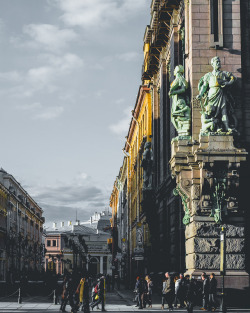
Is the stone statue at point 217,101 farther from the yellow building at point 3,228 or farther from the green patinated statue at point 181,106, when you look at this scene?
the yellow building at point 3,228

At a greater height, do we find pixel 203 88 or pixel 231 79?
pixel 231 79

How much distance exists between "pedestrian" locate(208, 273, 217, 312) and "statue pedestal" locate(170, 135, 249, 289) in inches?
25.4

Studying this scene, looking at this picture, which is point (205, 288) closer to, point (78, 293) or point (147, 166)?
point (78, 293)

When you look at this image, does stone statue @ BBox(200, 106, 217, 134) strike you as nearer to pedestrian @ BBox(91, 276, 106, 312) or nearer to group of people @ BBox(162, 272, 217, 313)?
group of people @ BBox(162, 272, 217, 313)

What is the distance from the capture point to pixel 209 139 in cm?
2541

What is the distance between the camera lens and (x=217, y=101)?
84.4ft

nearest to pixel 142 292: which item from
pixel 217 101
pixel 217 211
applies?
pixel 217 211

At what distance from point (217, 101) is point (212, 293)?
7.59 m

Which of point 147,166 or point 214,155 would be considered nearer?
point 214,155

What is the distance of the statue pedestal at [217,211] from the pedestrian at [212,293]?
644 millimetres

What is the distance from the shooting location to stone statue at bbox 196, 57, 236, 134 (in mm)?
25688

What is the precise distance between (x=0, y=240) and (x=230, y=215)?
209 feet

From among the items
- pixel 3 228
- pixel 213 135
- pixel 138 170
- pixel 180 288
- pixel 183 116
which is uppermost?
pixel 138 170

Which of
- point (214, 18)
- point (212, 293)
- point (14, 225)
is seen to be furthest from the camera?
point (14, 225)
